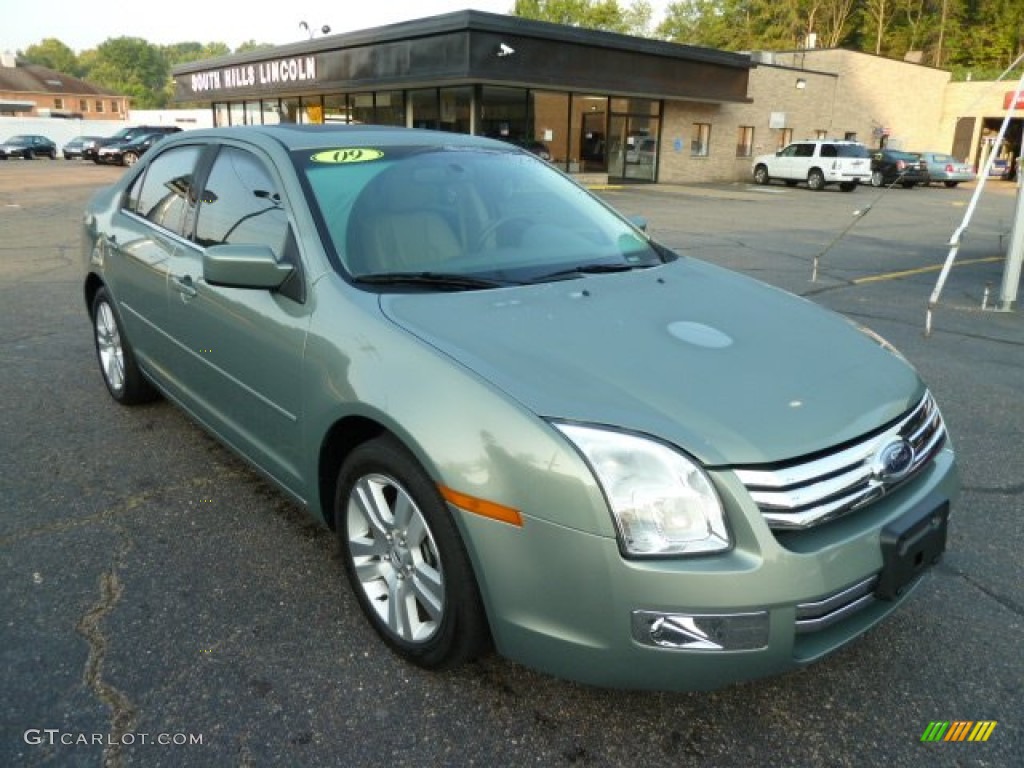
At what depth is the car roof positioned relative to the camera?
324cm

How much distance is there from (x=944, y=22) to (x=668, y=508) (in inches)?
3095

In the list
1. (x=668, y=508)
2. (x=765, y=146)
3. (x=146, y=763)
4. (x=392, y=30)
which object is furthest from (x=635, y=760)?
(x=765, y=146)

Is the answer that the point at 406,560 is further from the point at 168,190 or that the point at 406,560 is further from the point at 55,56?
the point at 55,56

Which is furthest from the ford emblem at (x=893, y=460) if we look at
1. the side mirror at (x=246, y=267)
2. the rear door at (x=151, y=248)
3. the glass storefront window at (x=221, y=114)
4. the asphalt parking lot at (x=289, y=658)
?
the glass storefront window at (x=221, y=114)

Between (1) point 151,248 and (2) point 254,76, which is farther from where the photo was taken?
(2) point 254,76

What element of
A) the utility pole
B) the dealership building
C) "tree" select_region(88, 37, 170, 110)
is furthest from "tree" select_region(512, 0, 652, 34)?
"tree" select_region(88, 37, 170, 110)

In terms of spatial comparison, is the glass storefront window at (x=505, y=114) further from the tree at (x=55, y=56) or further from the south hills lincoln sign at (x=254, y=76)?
the tree at (x=55, y=56)

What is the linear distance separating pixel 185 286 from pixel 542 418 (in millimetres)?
2172

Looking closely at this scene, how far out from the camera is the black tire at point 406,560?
2.16 meters

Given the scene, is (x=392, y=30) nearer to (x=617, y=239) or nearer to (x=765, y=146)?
(x=765, y=146)

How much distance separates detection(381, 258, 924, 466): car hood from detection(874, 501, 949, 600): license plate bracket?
0.89 ft

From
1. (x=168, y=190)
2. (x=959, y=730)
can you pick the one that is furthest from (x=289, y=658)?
(x=168, y=190)

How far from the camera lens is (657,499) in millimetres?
1900

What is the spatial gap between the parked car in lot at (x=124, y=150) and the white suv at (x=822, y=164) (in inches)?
1024
